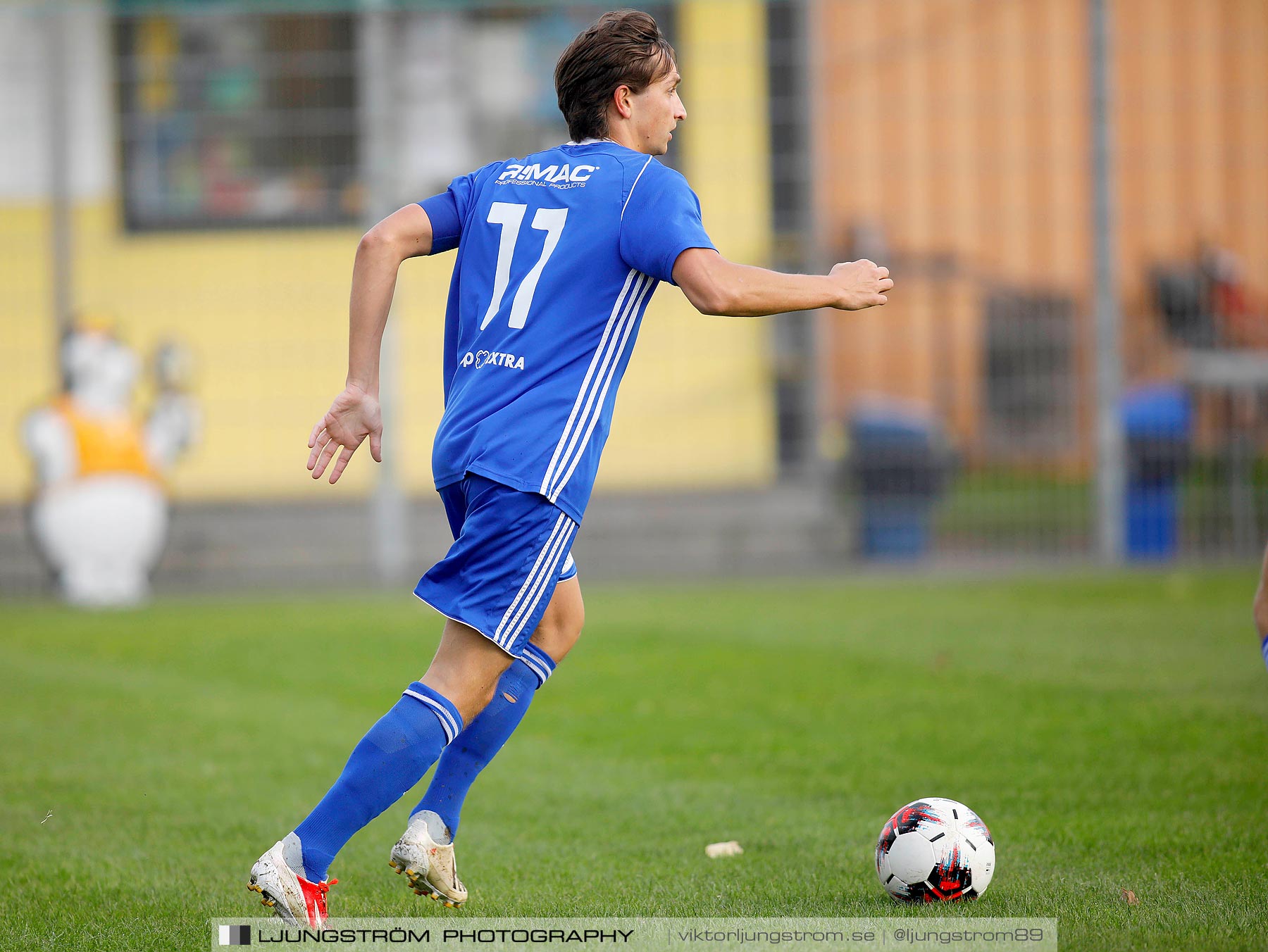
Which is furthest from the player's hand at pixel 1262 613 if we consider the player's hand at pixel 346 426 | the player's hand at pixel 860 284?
the player's hand at pixel 346 426

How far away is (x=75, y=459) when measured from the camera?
10.0 meters

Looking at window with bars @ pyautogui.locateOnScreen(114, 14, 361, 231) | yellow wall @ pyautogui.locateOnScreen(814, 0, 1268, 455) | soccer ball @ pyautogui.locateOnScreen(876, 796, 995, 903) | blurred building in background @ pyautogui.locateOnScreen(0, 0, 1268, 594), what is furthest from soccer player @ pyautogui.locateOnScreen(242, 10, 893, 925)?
window with bars @ pyautogui.locateOnScreen(114, 14, 361, 231)

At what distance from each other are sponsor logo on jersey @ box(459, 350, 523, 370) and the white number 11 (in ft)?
0.20

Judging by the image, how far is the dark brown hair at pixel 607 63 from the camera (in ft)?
10.7

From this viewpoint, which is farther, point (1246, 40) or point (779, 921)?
point (1246, 40)

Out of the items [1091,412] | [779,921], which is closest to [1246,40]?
[1091,412]

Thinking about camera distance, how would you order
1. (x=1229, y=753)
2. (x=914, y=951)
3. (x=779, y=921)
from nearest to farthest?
(x=914, y=951), (x=779, y=921), (x=1229, y=753)

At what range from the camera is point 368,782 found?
3.10 m

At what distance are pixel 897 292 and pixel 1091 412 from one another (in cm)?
334

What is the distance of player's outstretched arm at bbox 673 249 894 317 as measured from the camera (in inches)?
118

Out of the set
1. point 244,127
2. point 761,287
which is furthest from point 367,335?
point 244,127

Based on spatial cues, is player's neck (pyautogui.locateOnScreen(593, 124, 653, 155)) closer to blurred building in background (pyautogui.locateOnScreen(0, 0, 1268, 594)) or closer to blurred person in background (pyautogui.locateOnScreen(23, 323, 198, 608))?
blurred building in background (pyautogui.locateOnScreen(0, 0, 1268, 594))

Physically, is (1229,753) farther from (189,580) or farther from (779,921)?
(189,580)

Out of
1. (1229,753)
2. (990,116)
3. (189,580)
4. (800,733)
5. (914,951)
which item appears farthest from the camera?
(990,116)
